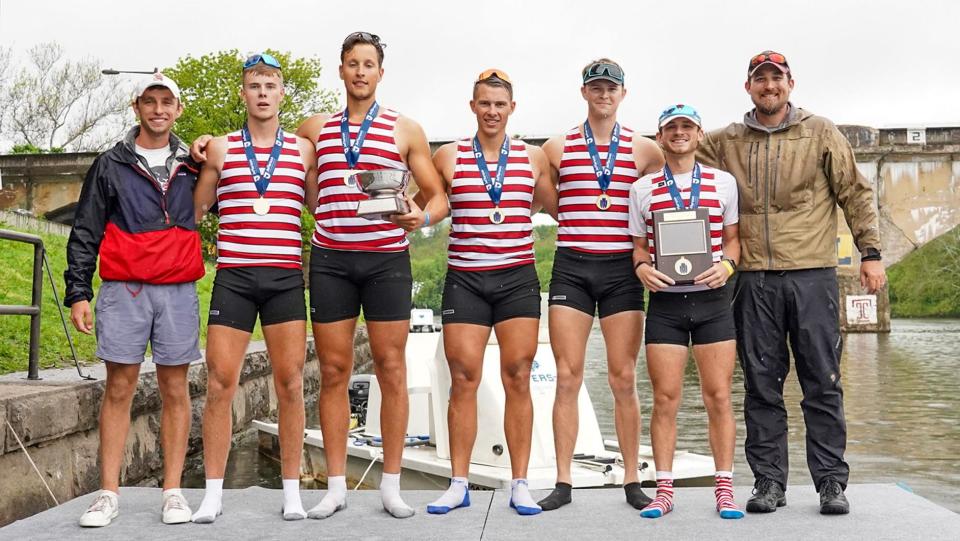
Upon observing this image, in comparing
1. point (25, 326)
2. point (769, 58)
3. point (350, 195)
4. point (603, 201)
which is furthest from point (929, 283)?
point (350, 195)

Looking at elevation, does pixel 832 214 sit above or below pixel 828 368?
above

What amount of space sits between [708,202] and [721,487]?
54.9 inches

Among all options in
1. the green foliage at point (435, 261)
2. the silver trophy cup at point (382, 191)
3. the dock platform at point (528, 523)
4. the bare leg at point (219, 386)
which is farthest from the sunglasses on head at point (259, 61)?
the green foliage at point (435, 261)

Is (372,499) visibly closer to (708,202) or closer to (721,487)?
(721,487)

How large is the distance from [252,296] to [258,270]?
0.45 ft

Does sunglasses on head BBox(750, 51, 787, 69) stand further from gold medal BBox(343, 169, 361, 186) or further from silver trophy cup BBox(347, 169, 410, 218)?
gold medal BBox(343, 169, 361, 186)

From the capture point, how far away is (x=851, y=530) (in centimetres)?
496

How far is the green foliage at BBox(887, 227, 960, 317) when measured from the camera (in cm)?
7381

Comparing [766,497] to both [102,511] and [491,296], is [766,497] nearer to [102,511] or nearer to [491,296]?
[491,296]

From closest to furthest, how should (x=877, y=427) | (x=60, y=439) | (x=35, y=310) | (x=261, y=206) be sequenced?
(x=261, y=206)
(x=60, y=439)
(x=35, y=310)
(x=877, y=427)

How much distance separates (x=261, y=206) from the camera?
5305 millimetres

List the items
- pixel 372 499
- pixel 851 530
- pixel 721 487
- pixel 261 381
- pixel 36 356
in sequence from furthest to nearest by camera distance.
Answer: pixel 261 381 → pixel 36 356 → pixel 372 499 → pixel 721 487 → pixel 851 530

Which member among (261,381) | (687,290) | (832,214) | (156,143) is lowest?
(261,381)

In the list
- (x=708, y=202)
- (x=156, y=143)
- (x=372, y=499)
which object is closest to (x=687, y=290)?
(x=708, y=202)
